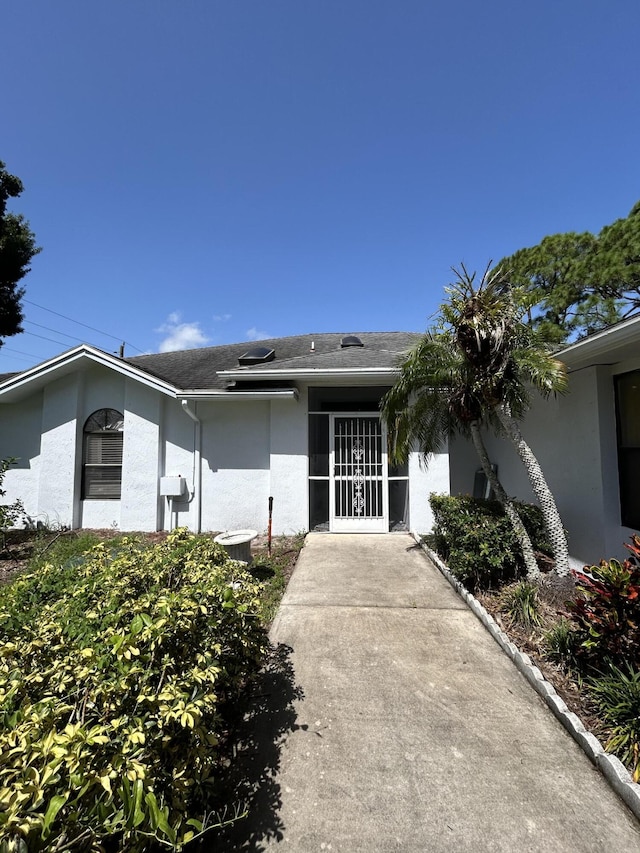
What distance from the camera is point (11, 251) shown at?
1109 centimetres

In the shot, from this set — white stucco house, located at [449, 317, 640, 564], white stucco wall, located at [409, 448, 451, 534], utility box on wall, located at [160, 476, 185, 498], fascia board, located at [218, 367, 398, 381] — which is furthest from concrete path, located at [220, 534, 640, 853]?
utility box on wall, located at [160, 476, 185, 498]

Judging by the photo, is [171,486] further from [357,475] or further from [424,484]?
[424,484]

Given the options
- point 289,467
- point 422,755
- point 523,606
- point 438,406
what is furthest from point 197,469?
point 422,755

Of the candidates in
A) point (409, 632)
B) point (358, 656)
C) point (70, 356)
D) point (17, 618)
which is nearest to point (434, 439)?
point (409, 632)

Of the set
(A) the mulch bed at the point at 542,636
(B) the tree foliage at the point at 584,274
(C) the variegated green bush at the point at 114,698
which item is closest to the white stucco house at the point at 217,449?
(A) the mulch bed at the point at 542,636

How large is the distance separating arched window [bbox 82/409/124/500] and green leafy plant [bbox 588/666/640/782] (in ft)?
32.2

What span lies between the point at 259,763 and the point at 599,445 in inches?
239

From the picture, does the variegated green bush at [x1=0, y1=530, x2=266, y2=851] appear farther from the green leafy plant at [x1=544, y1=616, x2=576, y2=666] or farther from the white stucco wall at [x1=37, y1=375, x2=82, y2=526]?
the white stucco wall at [x1=37, y1=375, x2=82, y2=526]

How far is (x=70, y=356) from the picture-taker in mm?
8867

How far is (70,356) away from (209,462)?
14.2 feet

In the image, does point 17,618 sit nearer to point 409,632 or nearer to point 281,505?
point 409,632

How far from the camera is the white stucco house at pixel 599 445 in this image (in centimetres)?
521

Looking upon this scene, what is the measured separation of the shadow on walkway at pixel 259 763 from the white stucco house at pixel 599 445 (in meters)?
5.20

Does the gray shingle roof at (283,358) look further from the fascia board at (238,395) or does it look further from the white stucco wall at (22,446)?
the white stucco wall at (22,446)
